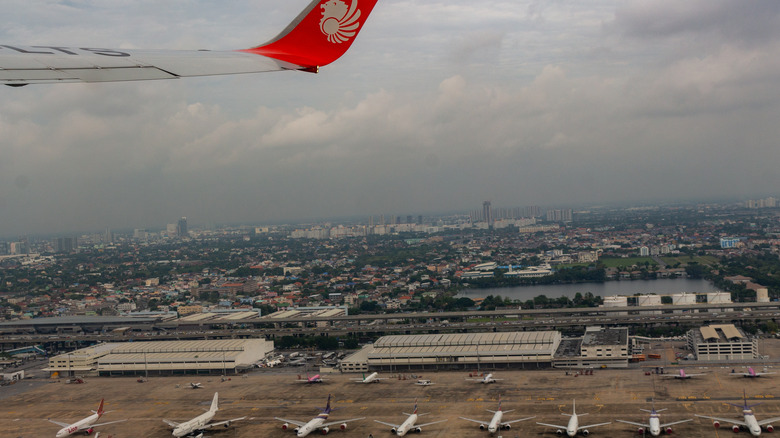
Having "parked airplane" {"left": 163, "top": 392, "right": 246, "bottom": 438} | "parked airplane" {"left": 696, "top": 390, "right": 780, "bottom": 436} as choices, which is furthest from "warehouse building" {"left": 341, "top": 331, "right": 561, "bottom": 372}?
"parked airplane" {"left": 696, "top": 390, "right": 780, "bottom": 436}

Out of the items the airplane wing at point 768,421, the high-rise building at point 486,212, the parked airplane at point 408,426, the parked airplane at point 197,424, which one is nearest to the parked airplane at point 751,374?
the airplane wing at point 768,421

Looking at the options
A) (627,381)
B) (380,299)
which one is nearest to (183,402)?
(627,381)

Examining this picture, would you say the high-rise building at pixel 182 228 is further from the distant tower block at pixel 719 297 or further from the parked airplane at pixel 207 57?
the parked airplane at pixel 207 57

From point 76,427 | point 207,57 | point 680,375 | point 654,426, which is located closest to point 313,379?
point 76,427

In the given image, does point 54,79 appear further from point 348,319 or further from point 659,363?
point 348,319

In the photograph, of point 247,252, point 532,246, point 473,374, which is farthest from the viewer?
point 247,252

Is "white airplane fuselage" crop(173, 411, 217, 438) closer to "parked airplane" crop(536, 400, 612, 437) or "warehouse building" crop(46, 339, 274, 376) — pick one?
"warehouse building" crop(46, 339, 274, 376)
